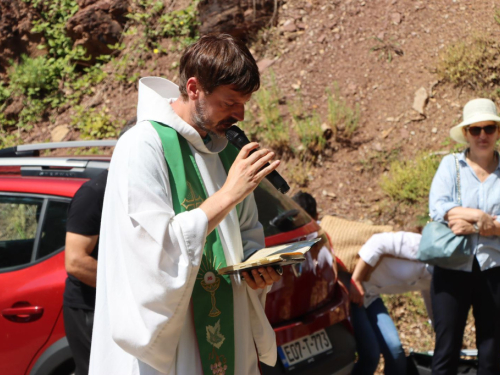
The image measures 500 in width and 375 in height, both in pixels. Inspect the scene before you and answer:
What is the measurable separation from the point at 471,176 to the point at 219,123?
265 centimetres

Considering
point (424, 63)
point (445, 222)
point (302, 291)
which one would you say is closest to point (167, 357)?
point (302, 291)

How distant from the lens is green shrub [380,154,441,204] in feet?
22.5

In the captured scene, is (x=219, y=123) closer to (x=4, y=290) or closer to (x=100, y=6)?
(x=4, y=290)

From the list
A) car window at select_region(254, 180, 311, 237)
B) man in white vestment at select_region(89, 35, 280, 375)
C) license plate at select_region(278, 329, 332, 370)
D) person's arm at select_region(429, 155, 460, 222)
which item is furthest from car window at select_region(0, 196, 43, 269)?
person's arm at select_region(429, 155, 460, 222)

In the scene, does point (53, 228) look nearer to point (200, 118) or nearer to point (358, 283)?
point (200, 118)

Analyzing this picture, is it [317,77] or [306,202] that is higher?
[317,77]

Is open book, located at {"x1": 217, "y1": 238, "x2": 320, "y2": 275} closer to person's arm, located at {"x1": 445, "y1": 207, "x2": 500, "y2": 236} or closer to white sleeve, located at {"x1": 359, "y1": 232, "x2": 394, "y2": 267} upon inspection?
person's arm, located at {"x1": 445, "y1": 207, "x2": 500, "y2": 236}

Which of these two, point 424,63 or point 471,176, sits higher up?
point 424,63

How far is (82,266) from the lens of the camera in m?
3.36

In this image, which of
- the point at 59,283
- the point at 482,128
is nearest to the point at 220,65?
the point at 59,283

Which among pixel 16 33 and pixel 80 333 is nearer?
pixel 80 333

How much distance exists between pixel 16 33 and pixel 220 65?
1084 cm

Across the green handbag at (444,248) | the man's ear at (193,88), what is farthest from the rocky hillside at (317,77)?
the man's ear at (193,88)

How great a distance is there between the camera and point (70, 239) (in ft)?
11.1
